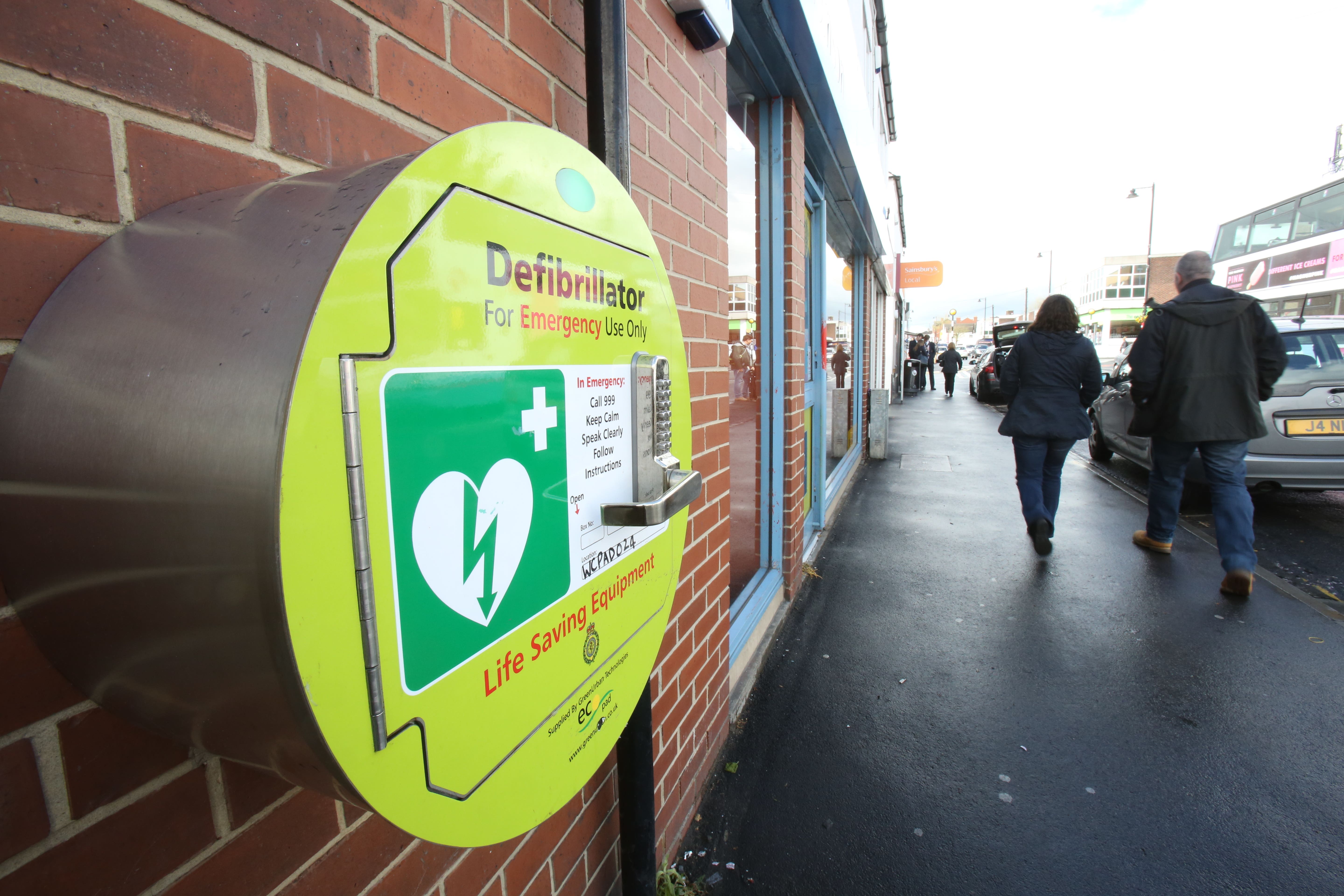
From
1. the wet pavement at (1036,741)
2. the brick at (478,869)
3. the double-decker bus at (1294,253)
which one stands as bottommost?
the wet pavement at (1036,741)

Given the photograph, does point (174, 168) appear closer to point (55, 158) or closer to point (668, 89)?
point (55, 158)

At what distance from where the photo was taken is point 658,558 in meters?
1.30

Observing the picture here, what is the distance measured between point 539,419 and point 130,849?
631 millimetres

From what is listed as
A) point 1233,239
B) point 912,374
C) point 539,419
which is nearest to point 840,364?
point 539,419

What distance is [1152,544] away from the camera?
4977mm

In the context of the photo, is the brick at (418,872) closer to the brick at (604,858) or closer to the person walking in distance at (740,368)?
the brick at (604,858)

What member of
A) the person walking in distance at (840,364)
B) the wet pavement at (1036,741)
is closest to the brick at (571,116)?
the wet pavement at (1036,741)

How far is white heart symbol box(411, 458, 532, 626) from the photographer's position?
0.70 meters

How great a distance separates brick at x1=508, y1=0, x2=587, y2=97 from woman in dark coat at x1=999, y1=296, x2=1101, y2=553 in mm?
3966

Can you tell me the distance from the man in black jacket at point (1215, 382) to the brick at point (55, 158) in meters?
5.17

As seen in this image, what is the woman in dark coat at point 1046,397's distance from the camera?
15.4 feet

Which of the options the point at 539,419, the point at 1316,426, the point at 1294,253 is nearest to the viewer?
the point at 539,419

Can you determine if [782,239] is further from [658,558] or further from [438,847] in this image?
[438,847]

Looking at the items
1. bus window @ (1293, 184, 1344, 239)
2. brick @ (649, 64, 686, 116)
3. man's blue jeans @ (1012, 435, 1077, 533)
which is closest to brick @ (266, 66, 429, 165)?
brick @ (649, 64, 686, 116)
